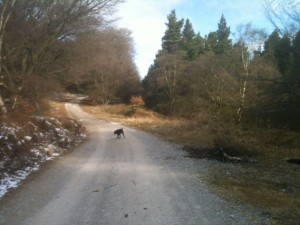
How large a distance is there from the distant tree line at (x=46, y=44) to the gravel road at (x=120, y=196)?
35.9 ft

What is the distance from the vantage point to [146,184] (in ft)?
36.2

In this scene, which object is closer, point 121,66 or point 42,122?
point 42,122

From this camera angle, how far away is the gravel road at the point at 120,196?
788 centimetres

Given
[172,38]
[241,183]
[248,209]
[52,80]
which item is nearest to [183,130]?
[52,80]

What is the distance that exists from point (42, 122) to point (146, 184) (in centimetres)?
1249

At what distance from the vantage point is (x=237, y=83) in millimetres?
37781

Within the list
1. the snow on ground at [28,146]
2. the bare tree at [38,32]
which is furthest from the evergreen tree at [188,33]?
the snow on ground at [28,146]

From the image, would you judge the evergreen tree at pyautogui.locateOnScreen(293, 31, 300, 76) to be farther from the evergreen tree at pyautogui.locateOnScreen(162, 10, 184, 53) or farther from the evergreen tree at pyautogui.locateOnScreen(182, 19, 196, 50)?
the evergreen tree at pyautogui.locateOnScreen(182, 19, 196, 50)

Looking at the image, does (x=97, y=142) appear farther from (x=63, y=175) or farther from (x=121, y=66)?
(x=121, y=66)

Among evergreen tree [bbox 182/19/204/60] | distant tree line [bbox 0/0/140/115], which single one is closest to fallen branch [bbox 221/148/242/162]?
distant tree line [bbox 0/0/140/115]

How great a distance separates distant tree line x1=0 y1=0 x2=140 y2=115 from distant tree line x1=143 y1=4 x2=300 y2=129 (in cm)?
1310

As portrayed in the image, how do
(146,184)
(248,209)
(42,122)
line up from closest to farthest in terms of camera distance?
(248,209), (146,184), (42,122)

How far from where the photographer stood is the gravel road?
7.88 m

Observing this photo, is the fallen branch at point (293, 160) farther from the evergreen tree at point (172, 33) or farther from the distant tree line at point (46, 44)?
the evergreen tree at point (172, 33)
